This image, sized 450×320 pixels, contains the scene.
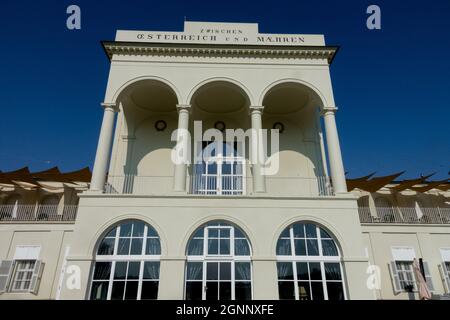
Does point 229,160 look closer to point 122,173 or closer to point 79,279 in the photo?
point 122,173

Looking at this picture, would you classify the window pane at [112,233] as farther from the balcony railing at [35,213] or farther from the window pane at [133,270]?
the balcony railing at [35,213]

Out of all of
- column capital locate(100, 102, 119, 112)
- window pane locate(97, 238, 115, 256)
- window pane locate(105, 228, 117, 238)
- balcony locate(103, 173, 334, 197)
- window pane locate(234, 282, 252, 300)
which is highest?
column capital locate(100, 102, 119, 112)

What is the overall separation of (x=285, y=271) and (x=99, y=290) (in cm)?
635

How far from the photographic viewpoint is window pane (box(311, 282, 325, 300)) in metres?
10.2

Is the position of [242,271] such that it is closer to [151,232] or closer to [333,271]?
[333,271]

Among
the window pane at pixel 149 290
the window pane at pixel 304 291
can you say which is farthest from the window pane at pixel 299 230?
the window pane at pixel 149 290

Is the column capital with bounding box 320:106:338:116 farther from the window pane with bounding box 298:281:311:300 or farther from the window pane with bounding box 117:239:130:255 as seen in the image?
the window pane with bounding box 117:239:130:255

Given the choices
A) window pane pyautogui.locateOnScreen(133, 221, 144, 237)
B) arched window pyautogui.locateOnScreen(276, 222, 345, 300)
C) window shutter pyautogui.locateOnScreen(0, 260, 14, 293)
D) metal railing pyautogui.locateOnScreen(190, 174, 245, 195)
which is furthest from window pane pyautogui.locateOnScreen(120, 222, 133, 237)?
window shutter pyautogui.locateOnScreen(0, 260, 14, 293)

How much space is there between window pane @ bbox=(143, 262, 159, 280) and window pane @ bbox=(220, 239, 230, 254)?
7.51ft

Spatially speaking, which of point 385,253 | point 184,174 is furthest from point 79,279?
point 385,253

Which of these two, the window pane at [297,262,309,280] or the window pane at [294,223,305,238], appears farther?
the window pane at [294,223,305,238]

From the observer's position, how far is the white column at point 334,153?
38.6 feet

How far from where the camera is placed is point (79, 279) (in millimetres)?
9953

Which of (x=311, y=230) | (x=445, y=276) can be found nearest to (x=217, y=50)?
(x=311, y=230)
